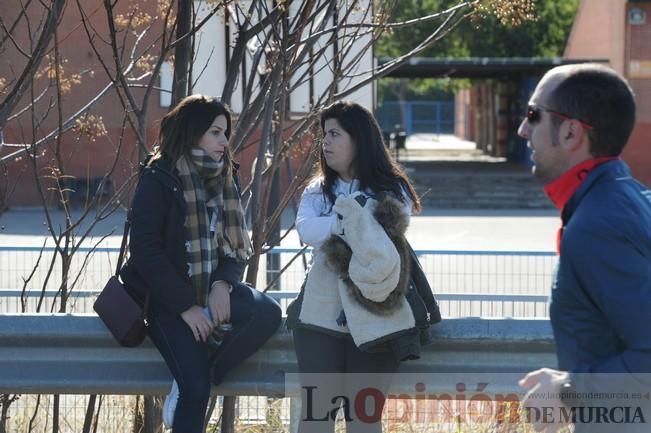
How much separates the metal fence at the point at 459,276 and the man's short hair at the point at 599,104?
587cm

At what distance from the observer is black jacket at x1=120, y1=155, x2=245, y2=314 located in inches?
164

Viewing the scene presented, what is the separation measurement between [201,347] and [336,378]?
20.8 inches

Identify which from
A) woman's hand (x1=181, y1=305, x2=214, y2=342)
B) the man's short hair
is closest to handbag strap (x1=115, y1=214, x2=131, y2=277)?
woman's hand (x1=181, y1=305, x2=214, y2=342)

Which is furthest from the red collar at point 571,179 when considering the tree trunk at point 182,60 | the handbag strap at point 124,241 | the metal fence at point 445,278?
the metal fence at point 445,278

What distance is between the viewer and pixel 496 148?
1673 inches

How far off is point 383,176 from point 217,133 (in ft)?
2.25

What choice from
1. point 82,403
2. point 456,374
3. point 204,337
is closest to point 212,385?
point 204,337

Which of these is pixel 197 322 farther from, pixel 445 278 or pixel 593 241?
pixel 445 278

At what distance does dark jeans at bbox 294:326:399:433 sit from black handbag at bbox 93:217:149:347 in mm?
588

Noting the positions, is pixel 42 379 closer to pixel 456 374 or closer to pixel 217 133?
pixel 217 133

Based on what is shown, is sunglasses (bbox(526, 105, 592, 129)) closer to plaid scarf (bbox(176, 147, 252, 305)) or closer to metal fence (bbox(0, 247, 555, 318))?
plaid scarf (bbox(176, 147, 252, 305))

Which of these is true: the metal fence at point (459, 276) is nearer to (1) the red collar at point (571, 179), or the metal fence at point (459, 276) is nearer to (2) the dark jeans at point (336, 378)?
(2) the dark jeans at point (336, 378)

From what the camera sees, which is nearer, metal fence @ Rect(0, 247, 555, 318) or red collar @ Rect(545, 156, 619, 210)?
red collar @ Rect(545, 156, 619, 210)

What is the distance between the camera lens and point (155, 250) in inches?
165
